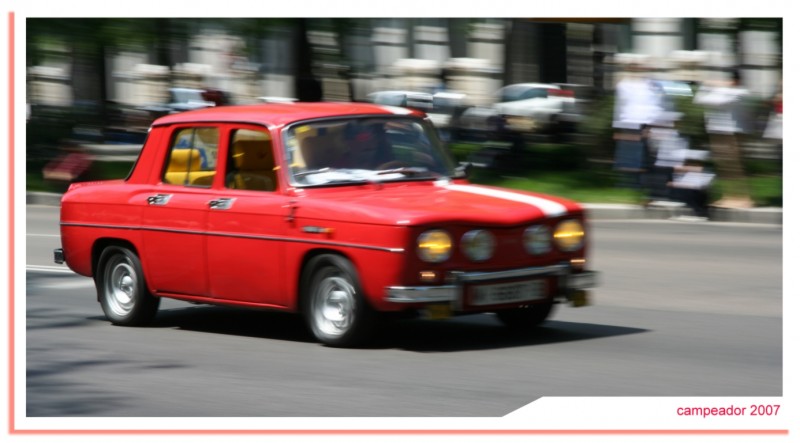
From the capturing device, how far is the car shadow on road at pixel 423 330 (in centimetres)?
912

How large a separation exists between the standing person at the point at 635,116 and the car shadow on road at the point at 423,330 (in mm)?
9133

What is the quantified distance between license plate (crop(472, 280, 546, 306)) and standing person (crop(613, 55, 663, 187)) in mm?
10336

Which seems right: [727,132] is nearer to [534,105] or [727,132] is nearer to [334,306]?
[334,306]

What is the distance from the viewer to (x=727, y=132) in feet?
61.8

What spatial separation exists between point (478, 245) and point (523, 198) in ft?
2.32

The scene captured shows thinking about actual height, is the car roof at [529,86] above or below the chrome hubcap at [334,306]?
above

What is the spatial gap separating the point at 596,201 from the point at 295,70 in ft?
26.5

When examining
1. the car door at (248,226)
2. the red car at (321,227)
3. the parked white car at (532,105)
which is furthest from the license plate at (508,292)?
the parked white car at (532,105)

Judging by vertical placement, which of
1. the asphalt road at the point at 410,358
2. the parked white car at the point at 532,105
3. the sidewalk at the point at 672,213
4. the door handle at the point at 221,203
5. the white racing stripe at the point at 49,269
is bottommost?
the asphalt road at the point at 410,358

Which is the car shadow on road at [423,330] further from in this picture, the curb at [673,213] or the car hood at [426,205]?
the curb at [673,213]

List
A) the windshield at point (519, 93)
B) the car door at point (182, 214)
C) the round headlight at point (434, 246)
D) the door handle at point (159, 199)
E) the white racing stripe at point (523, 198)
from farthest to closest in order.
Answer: the windshield at point (519, 93), the door handle at point (159, 199), the car door at point (182, 214), the white racing stripe at point (523, 198), the round headlight at point (434, 246)

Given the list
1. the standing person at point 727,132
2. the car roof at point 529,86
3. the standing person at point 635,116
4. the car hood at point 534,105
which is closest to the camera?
the standing person at point 727,132

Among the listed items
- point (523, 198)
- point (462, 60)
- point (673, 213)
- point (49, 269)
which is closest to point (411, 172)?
point (523, 198)
